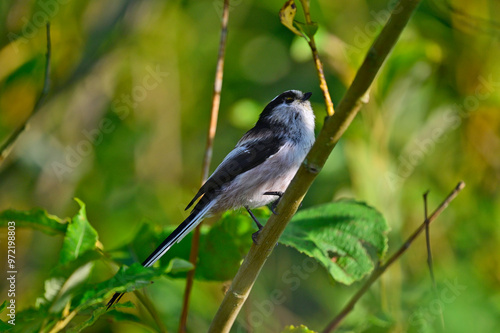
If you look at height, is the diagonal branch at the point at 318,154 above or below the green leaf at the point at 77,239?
above

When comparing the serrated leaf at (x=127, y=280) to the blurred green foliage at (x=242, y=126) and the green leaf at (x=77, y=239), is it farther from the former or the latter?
the blurred green foliage at (x=242, y=126)

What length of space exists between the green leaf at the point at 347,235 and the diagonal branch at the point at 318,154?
35 cm

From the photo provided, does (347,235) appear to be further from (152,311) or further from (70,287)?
(70,287)

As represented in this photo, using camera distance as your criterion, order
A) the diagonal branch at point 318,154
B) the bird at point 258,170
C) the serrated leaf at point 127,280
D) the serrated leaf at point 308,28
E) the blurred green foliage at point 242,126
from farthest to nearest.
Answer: the blurred green foliage at point 242,126
the bird at point 258,170
the serrated leaf at point 127,280
the serrated leaf at point 308,28
the diagonal branch at point 318,154

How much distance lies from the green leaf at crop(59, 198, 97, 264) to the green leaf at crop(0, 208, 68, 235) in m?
0.10

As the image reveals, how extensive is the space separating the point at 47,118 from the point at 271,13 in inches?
69.7

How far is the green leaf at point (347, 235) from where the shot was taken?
1.89 meters

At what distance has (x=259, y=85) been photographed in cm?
387

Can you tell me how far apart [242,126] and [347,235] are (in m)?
1.13

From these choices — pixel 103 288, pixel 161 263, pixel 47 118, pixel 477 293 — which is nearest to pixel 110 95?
pixel 47 118

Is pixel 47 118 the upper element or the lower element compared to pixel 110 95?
lower

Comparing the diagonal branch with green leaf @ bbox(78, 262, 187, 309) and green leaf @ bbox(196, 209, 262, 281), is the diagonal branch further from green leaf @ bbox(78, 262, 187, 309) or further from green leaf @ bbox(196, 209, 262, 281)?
green leaf @ bbox(196, 209, 262, 281)

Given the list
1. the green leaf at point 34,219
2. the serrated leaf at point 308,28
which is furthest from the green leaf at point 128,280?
the serrated leaf at point 308,28

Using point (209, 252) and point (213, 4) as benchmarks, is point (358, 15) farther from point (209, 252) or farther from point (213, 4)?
point (209, 252)
